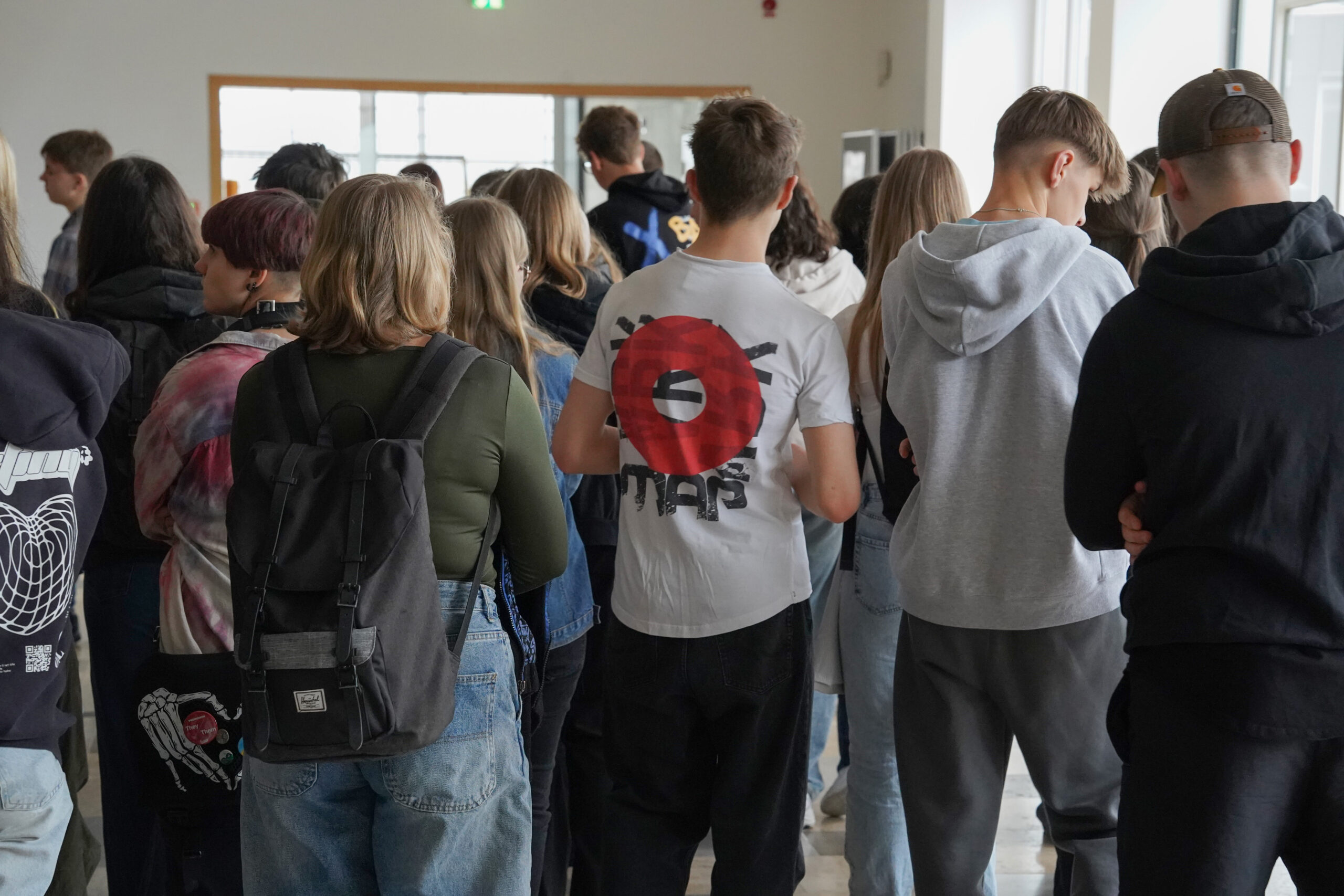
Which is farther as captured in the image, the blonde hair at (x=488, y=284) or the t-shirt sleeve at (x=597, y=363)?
the blonde hair at (x=488, y=284)

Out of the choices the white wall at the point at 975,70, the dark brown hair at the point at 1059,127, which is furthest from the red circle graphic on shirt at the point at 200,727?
the white wall at the point at 975,70

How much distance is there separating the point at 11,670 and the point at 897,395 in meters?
1.31

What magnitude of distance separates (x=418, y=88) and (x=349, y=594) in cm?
840

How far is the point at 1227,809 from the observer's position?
1352 millimetres

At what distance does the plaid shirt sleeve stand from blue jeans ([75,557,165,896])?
169 cm

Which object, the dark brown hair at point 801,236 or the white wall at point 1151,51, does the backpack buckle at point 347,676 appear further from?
the white wall at point 1151,51

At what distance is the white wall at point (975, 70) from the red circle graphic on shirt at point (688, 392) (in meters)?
5.78

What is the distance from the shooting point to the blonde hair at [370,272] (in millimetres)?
1533

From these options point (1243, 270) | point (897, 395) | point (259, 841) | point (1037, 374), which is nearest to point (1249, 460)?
point (1243, 270)

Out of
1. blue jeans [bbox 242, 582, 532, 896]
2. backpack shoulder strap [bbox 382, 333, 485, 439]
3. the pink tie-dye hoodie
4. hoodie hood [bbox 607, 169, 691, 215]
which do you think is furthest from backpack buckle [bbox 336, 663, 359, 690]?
hoodie hood [bbox 607, 169, 691, 215]

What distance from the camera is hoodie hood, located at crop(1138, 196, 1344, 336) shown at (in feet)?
4.30

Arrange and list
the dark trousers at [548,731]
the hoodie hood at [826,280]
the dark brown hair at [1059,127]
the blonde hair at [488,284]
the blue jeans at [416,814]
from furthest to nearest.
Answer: the hoodie hood at [826,280] < the dark trousers at [548,731] < the blonde hair at [488,284] < the dark brown hair at [1059,127] < the blue jeans at [416,814]

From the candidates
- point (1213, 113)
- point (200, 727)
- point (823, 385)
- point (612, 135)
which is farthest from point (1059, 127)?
point (612, 135)

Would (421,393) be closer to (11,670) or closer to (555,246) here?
(11,670)
